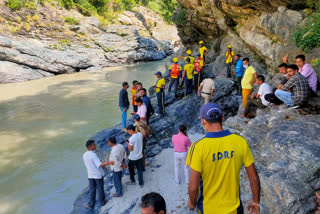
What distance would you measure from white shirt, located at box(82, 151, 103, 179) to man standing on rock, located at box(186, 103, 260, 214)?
3263mm

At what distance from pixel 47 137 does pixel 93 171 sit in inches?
264

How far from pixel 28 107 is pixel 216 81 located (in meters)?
12.0

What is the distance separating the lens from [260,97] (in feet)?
22.8

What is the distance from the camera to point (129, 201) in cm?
563

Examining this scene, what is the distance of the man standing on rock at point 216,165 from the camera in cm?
223

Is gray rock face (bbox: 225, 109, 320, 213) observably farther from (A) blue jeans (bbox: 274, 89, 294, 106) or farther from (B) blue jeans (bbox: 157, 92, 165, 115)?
(B) blue jeans (bbox: 157, 92, 165, 115)

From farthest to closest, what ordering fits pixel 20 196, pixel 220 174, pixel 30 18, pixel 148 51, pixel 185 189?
pixel 148 51, pixel 30 18, pixel 20 196, pixel 185 189, pixel 220 174

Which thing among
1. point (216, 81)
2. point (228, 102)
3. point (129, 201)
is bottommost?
point (129, 201)

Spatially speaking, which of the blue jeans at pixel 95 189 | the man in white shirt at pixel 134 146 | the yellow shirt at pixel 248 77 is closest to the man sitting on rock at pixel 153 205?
the man in white shirt at pixel 134 146

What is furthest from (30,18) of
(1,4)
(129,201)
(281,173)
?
(281,173)

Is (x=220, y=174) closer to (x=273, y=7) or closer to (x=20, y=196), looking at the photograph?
(x=20, y=196)

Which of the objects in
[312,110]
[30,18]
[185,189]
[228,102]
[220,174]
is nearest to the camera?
[220,174]

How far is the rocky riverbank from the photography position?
147 inches

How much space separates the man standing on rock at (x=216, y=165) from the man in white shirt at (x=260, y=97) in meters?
4.97
